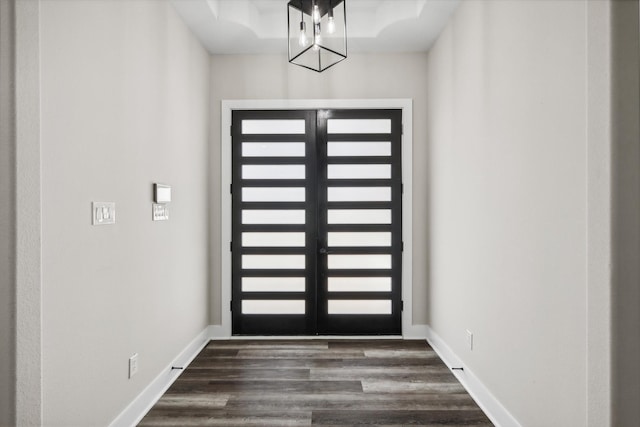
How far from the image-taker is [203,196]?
12.0ft

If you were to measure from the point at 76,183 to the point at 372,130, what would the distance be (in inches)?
108

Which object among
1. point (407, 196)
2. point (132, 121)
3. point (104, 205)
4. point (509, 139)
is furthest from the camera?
point (407, 196)

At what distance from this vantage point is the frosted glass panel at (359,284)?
3.81 m

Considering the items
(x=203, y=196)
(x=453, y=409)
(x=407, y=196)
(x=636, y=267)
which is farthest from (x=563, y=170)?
(x=203, y=196)

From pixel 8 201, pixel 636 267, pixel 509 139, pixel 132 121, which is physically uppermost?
pixel 132 121

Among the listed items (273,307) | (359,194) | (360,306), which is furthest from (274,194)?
(360,306)

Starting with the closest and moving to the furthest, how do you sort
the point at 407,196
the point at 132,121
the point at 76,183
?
the point at 76,183 < the point at 132,121 < the point at 407,196

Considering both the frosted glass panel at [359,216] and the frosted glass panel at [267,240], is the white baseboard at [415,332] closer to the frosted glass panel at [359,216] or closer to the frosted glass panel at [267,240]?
the frosted glass panel at [359,216]

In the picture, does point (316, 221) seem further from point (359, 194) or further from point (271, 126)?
point (271, 126)

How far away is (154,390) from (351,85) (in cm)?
317

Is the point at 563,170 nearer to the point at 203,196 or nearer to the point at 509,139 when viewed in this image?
the point at 509,139

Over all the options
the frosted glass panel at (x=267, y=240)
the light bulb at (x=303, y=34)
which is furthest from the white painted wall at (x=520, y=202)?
the frosted glass panel at (x=267, y=240)

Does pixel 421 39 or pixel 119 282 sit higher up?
pixel 421 39

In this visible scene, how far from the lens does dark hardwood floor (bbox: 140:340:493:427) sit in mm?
2326
